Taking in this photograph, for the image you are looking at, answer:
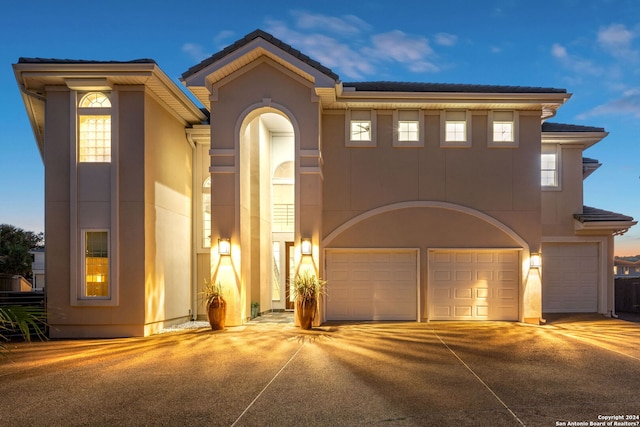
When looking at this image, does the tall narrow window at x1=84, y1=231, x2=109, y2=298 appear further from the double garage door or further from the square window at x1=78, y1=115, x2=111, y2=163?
the double garage door

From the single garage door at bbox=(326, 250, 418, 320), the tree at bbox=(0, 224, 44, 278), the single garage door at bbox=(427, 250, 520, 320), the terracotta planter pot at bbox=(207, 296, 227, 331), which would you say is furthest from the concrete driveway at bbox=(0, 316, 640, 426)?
the tree at bbox=(0, 224, 44, 278)

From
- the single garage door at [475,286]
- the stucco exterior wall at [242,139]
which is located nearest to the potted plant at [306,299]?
the stucco exterior wall at [242,139]

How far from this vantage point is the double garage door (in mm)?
13844

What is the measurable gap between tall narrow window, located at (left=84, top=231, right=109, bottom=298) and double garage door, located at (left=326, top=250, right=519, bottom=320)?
569cm

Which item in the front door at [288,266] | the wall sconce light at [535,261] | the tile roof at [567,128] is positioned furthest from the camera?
the front door at [288,266]

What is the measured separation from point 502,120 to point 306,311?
24.9 feet

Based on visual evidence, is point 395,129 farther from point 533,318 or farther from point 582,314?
point 582,314

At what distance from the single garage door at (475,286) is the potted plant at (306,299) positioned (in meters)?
3.46

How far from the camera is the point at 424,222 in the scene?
1391cm

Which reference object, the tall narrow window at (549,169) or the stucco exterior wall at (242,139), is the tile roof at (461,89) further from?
the tall narrow window at (549,169)

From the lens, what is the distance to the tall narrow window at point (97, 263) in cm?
1215

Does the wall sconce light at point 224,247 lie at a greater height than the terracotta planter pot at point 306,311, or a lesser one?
greater

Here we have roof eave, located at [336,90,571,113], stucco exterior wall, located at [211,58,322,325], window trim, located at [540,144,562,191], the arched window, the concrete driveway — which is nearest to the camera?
the concrete driveway

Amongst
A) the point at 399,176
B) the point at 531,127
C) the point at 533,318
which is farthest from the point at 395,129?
the point at 533,318
